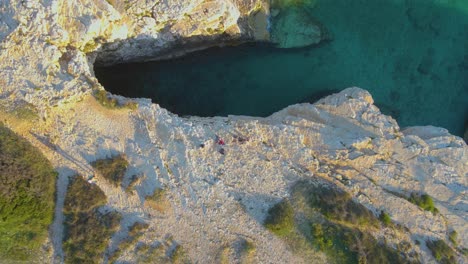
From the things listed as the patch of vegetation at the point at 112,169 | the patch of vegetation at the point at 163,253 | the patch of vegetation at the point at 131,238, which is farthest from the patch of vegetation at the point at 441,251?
the patch of vegetation at the point at 112,169

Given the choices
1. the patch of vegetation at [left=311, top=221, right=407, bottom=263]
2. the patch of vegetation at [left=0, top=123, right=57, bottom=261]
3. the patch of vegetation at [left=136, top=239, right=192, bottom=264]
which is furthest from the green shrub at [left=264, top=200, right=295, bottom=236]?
the patch of vegetation at [left=0, top=123, right=57, bottom=261]

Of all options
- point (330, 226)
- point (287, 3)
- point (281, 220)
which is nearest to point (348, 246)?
point (330, 226)

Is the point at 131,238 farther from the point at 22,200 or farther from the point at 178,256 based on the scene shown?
the point at 22,200

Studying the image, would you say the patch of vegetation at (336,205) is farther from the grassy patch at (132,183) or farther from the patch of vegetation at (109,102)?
the patch of vegetation at (109,102)

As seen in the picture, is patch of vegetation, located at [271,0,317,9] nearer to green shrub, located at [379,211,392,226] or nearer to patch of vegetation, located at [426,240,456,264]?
green shrub, located at [379,211,392,226]

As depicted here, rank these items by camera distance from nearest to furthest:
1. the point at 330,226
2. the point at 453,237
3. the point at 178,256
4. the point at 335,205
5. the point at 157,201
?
1. the point at 178,256
2. the point at 157,201
3. the point at 330,226
4. the point at 335,205
5. the point at 453,237

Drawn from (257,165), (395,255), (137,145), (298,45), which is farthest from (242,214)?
(298,45)
